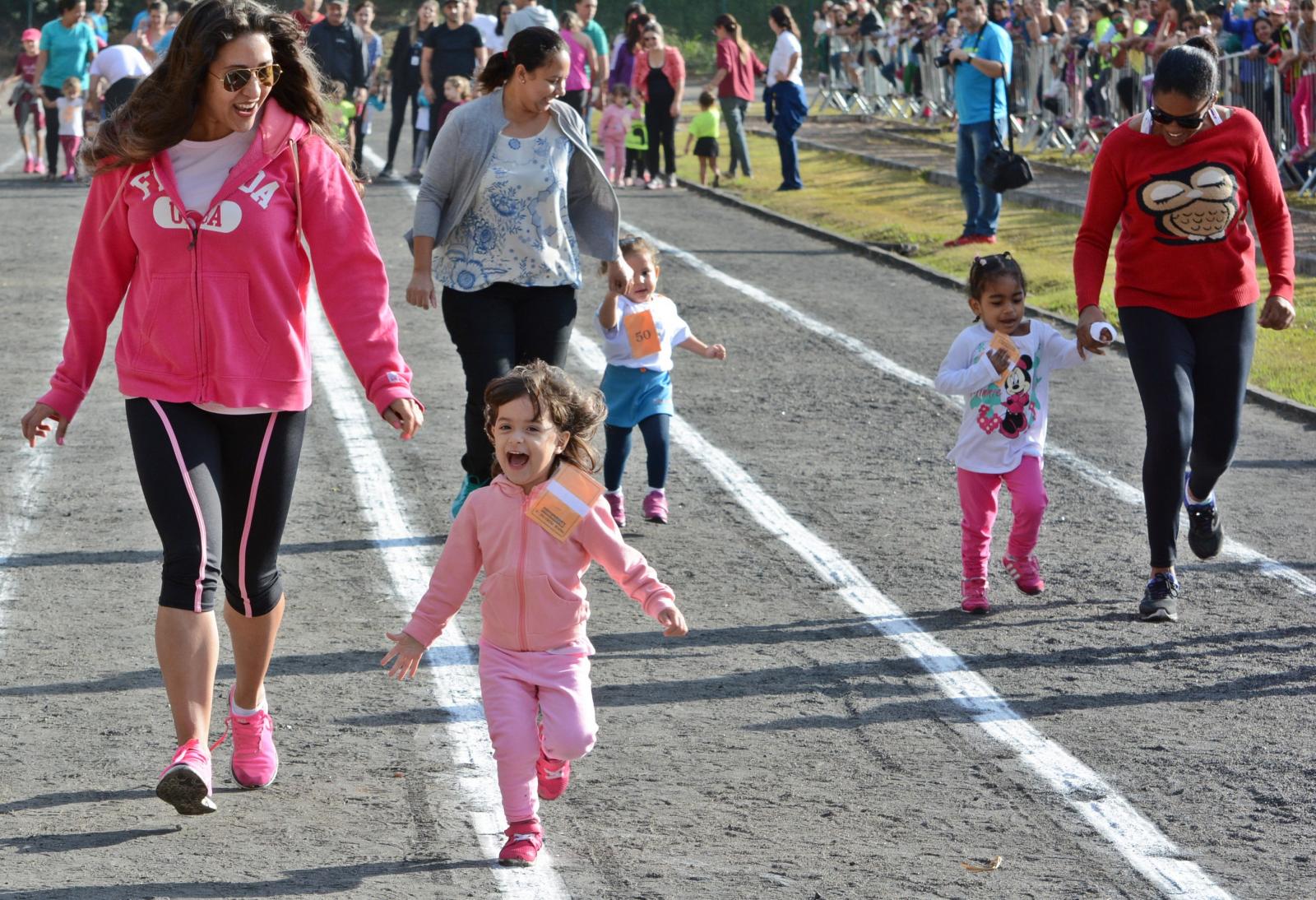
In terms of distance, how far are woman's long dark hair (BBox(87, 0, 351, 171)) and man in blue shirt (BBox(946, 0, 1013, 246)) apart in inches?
484

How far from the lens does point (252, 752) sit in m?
5.04

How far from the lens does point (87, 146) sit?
4867 mm

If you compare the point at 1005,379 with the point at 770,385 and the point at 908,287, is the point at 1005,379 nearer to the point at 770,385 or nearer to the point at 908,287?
the point at 770,385

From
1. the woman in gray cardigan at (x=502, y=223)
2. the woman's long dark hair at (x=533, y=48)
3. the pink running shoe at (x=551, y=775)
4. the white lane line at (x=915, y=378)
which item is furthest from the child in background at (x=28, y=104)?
the pink running shoe at (x=551, y=775)

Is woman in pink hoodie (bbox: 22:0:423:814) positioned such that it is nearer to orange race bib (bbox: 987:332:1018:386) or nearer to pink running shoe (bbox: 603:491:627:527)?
orange race bib (bbox: 987:332:1018:386)

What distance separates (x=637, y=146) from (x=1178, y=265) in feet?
55.2

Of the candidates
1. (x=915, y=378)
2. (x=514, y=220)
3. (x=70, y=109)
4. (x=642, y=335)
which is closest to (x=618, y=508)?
(x=642, y=335)

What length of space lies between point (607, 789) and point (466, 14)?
20061mm

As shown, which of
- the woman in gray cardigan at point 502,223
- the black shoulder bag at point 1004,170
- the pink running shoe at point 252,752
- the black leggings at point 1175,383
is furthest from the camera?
the black shoulder bag at point 1004,170

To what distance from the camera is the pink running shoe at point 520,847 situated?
14.8 feet

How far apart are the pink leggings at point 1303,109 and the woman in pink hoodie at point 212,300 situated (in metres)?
15.7

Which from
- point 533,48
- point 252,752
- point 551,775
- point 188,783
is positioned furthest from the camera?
point 533,48

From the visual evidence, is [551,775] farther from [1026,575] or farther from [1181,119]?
[1181,119]

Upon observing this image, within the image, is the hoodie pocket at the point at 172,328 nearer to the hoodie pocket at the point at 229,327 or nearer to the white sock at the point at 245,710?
the hoodie pocket at the point at 229,327
